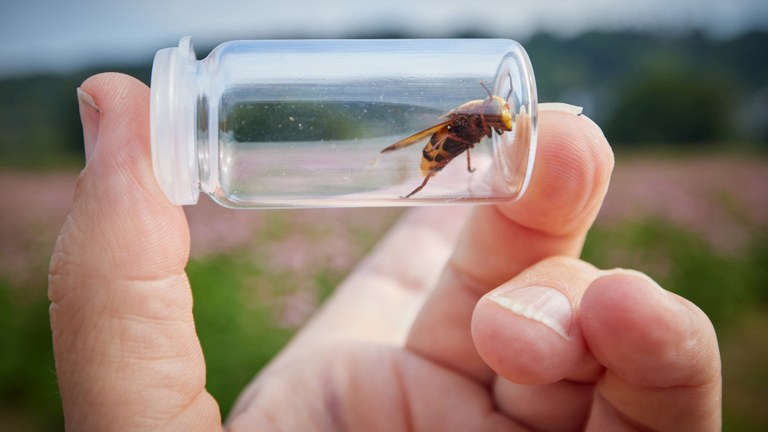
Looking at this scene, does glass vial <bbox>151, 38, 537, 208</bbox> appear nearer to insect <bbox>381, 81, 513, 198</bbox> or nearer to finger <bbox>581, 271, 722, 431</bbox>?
insect <bbox>381, 81, 513, 198</bbox>

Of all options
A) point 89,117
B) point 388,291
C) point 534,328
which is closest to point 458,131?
point 534,328

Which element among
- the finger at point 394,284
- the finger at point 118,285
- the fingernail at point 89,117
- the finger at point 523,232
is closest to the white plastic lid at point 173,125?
the finger at point 118,285

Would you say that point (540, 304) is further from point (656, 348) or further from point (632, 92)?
point (632, 92)

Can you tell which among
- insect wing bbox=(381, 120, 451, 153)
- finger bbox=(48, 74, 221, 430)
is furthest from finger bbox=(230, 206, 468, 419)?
insect wing bbox=(381, 120, 451, 153)

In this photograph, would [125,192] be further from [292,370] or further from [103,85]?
[292,370]

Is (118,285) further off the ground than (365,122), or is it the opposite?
(365,122)
